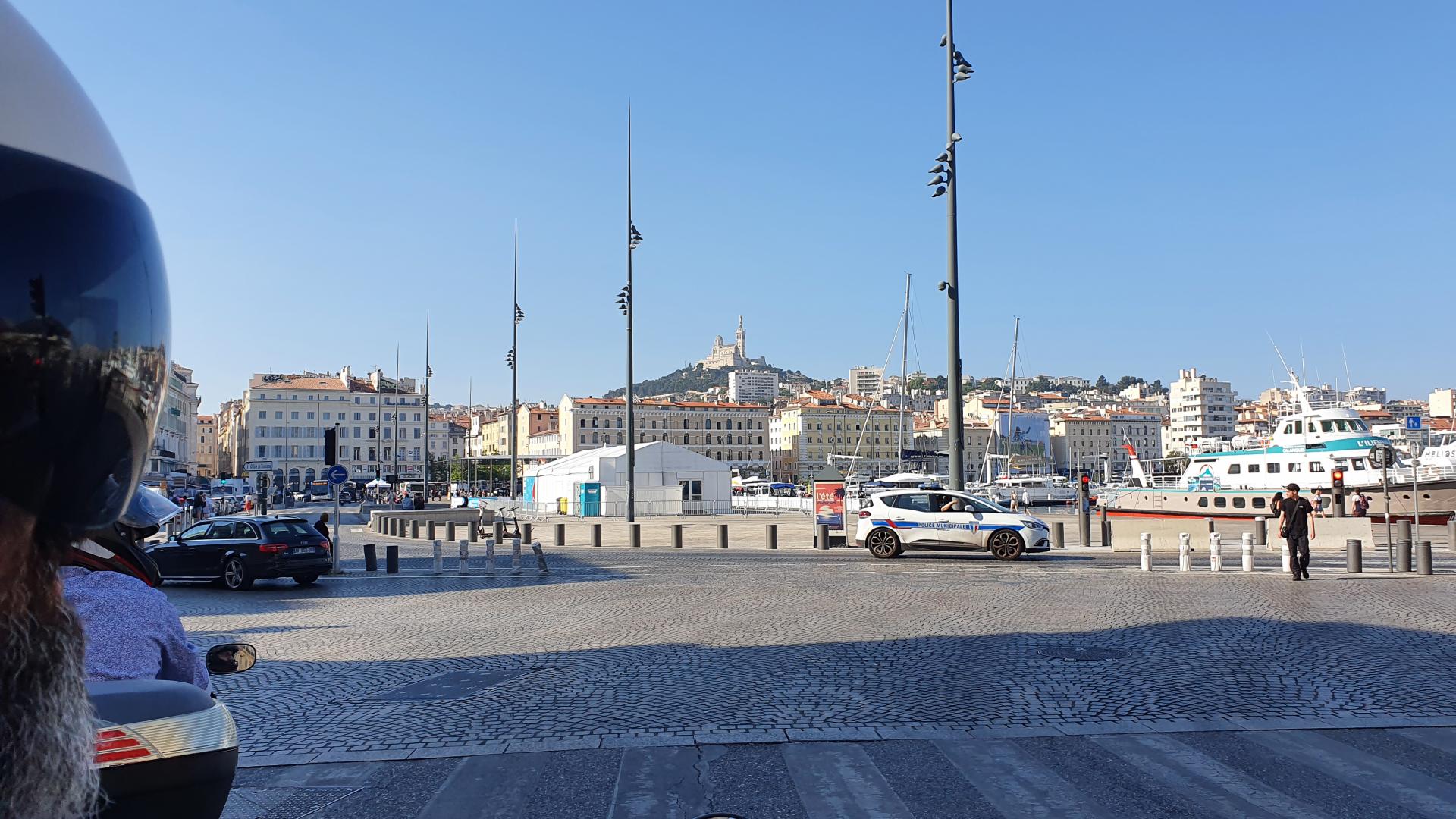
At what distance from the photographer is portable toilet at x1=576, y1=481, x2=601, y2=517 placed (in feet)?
169

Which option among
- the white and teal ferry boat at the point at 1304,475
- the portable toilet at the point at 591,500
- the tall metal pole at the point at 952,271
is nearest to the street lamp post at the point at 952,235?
the tall metal pole at the point at 952,271

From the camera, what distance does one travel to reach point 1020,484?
84.7m

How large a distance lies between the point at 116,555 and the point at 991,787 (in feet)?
15.2

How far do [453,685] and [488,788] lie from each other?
324cm

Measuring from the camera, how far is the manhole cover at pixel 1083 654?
32.2 ft

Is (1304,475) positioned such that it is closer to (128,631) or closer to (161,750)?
(128,631)

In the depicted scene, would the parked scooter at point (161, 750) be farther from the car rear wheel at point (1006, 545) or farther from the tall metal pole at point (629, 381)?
the tall metal pole at point (629, 381)

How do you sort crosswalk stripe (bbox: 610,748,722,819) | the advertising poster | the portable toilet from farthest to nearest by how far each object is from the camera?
the portable toilet, the advertising poster, crosswalk stripe (bbox: 610,748,722,819)

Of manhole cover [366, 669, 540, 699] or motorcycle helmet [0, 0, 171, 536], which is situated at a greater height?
motorcycle helmet [0, 0, 171, 536]

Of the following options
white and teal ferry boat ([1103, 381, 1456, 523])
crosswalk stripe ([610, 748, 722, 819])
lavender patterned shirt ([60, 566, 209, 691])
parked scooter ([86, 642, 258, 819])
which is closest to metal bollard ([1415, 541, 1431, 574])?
white and teal ferry boat ([1103, 381, 1456, 523])

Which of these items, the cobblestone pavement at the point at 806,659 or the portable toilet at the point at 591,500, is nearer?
the cobblestone pavement at the point at 806,659

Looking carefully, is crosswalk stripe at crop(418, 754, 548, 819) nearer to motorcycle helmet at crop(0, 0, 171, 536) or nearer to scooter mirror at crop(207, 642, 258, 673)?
scooter mirror at crop(207, 642, 258, 673)

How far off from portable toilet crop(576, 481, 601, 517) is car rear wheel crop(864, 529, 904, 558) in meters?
30.1

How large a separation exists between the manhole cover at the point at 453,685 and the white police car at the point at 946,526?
14272 mm
